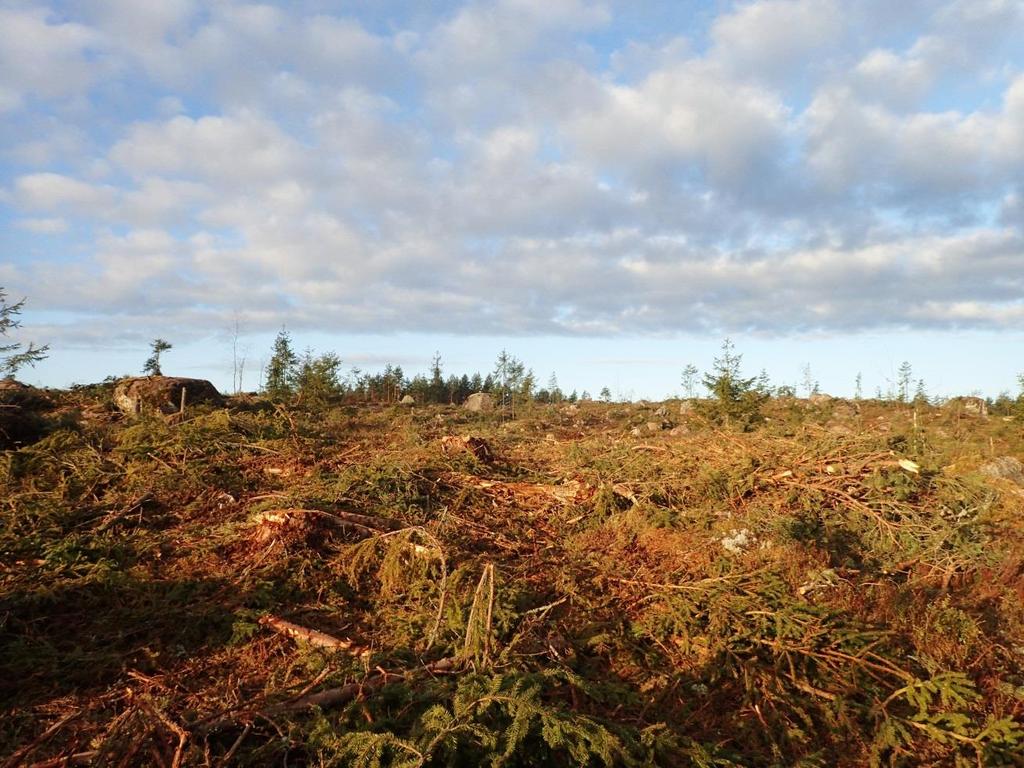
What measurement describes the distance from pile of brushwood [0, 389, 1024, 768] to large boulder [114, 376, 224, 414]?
16.3 ft

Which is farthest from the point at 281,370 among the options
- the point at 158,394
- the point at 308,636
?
the point at 308,636

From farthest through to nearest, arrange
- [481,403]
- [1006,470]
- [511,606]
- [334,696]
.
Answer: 1. [481,403]
2. [1006,470]
3. [511,606]
4. [334,696]

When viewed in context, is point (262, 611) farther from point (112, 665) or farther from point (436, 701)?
point (436, 701)

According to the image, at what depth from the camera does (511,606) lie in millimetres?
4438

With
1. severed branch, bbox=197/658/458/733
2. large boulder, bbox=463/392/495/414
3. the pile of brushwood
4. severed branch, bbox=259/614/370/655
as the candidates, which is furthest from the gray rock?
large boulder, bbox=463/392/495/414

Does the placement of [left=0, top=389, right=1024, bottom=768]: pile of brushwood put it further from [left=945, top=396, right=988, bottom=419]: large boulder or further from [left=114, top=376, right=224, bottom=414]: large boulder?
[left=945, top=396, right=988, bottom=419]: large boulder

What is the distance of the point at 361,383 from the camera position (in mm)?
25531

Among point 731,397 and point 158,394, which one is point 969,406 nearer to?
point 731,397

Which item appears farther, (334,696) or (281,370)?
(281,370)

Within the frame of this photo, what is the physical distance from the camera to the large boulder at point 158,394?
13.5 m

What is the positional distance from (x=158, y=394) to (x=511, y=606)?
42.2 feet

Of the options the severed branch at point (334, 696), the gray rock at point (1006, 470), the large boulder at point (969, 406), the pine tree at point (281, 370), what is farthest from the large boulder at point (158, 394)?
the large boulder at point (969, 406)

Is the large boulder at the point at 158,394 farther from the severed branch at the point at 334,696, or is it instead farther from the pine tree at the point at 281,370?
the severed branch at the point at 334,696

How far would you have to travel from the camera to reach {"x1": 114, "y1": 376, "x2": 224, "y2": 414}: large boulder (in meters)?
13.5
